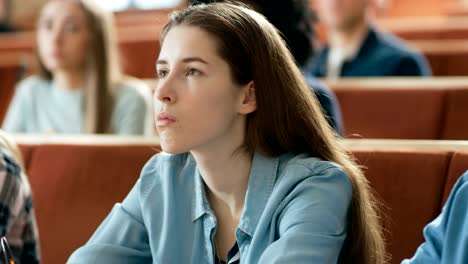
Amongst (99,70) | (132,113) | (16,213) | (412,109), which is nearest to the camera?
(16,213)

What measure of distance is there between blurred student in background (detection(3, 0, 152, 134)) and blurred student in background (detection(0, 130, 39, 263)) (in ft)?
3.77

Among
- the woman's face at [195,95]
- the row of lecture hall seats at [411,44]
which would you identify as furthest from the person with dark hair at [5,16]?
the woman's face at [195,95]

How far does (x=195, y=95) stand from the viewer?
1343mm

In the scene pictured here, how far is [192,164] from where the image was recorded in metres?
1.47

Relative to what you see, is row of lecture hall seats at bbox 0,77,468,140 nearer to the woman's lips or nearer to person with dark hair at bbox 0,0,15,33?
the woman's lips

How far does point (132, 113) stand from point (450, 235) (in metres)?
1.57

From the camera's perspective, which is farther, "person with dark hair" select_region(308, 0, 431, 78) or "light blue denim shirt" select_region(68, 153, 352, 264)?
"person with dark hair" select_region(308, 0, 431, 78)

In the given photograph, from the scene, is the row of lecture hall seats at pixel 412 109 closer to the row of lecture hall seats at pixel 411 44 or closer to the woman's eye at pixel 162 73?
the row of lecture hall seats at pixel 411 44

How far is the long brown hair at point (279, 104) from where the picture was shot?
135 centimetres

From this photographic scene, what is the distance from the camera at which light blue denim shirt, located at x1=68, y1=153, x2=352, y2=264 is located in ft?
4.13

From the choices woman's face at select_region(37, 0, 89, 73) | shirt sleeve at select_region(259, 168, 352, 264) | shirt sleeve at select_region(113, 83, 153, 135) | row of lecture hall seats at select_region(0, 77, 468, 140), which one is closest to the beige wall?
woman's face at select_region(37, 0, 89, 73)

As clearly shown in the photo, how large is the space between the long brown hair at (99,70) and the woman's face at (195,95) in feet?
4.56

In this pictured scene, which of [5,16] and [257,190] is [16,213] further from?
[5,16]

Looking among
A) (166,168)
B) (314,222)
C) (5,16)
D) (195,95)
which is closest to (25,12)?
(5,16)
